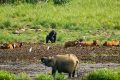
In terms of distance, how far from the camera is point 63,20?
32.3 m

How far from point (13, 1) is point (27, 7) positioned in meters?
1.49

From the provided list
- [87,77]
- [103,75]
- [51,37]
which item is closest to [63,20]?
[51,37]

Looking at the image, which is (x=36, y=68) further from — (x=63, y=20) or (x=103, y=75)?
(x=63, y=20)

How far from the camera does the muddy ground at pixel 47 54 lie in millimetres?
19094

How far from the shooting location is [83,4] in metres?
39.2

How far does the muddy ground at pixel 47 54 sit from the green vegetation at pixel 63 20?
9.85 feet

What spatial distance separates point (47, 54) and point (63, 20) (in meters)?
9.74

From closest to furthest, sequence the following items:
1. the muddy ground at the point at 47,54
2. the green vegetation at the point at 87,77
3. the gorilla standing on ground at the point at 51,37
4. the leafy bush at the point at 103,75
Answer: the green vegetation at the point at 87,77 → the leafy bush at the point at 103,75 → the muddy ground at the point at 47,54 → the gorilla standing on ground at the point at 51,37

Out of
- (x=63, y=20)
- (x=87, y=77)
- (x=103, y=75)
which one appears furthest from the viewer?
(x=63, y=20)

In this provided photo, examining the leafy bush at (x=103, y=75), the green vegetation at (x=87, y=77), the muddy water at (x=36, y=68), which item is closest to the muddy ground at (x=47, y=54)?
the muddy water at (x=36, y=68)

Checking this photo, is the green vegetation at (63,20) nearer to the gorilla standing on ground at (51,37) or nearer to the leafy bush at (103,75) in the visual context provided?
the gorilla standing on ground at (51,37)

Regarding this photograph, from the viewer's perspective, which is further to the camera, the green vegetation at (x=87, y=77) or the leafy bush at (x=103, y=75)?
the leafy bush at (x=103, y=75)

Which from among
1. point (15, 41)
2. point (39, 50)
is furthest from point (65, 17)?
point (39, 50)

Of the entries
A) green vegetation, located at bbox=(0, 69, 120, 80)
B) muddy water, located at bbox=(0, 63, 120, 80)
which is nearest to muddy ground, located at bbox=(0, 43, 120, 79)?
muddy water, located at bbox=(0, 63, 120, 80)
